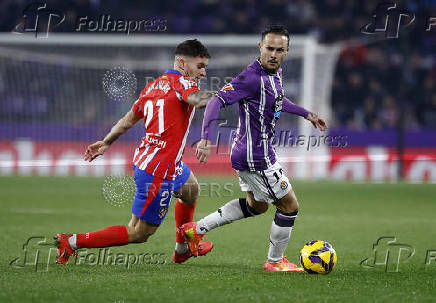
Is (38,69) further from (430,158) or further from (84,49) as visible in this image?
A: (430,158)

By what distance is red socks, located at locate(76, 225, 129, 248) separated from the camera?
6.34 m

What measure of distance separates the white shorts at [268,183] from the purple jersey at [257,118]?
2.3 inches

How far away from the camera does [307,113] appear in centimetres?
682

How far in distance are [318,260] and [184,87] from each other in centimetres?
188

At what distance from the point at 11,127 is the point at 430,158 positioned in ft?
33.2

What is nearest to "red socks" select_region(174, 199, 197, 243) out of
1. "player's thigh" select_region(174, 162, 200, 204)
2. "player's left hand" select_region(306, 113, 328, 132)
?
"player's thigh" select_region(174, 162, 200, 204)

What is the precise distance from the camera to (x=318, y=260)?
6.27 meters

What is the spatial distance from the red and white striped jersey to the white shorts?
67 cm

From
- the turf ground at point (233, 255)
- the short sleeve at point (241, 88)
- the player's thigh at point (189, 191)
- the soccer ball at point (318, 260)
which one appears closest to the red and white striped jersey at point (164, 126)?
the short sleeve at point (241, 88)

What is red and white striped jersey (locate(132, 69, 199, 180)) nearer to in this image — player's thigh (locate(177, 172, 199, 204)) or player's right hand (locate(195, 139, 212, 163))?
player's thigh (locate(177, 172, 199, 204))

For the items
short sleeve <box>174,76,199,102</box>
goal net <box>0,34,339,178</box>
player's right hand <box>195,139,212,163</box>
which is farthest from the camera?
goal net <box>0,34,339,178</box>

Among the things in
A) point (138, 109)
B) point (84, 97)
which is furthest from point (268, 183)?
point (84, 97)

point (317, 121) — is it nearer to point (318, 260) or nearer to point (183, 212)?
point (318, 260)

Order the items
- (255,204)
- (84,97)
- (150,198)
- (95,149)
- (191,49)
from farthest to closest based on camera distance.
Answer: (84,97), (255,204), (95,149), (191,49), (150,198)
